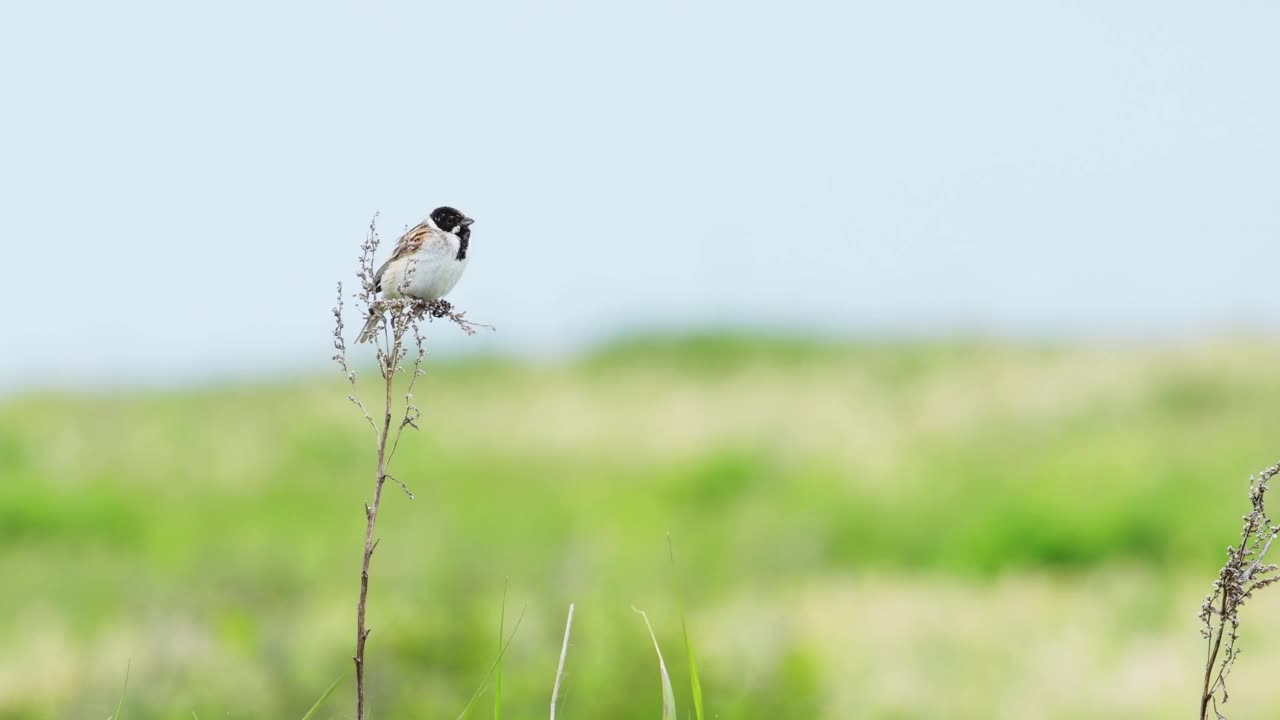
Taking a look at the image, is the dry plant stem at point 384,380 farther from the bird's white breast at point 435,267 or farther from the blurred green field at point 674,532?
the blurred green field at point 674,532

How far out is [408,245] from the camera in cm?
380

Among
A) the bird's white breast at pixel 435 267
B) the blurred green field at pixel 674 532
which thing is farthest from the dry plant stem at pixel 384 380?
the blurred green field at pixel 674 532

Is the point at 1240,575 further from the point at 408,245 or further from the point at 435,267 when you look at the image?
the point at 408,245

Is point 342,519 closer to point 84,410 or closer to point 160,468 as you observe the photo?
point 160,468

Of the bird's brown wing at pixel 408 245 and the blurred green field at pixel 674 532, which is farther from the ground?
the bird's brown wing at pixel 408 245

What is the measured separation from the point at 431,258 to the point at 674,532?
12.1m

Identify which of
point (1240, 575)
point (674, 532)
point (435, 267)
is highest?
point (435, 267)

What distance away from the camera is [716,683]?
680 centimetres

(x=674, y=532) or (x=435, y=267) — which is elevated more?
(x=435, y=267)

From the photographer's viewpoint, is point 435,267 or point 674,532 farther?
point 674,532

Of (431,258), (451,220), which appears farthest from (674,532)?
(431,258)

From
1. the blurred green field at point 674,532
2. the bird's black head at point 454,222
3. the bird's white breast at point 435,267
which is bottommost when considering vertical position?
the blurred green field at point 674,532

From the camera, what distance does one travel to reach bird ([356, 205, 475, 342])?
3.44m

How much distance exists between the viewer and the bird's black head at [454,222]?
3.78 meters
